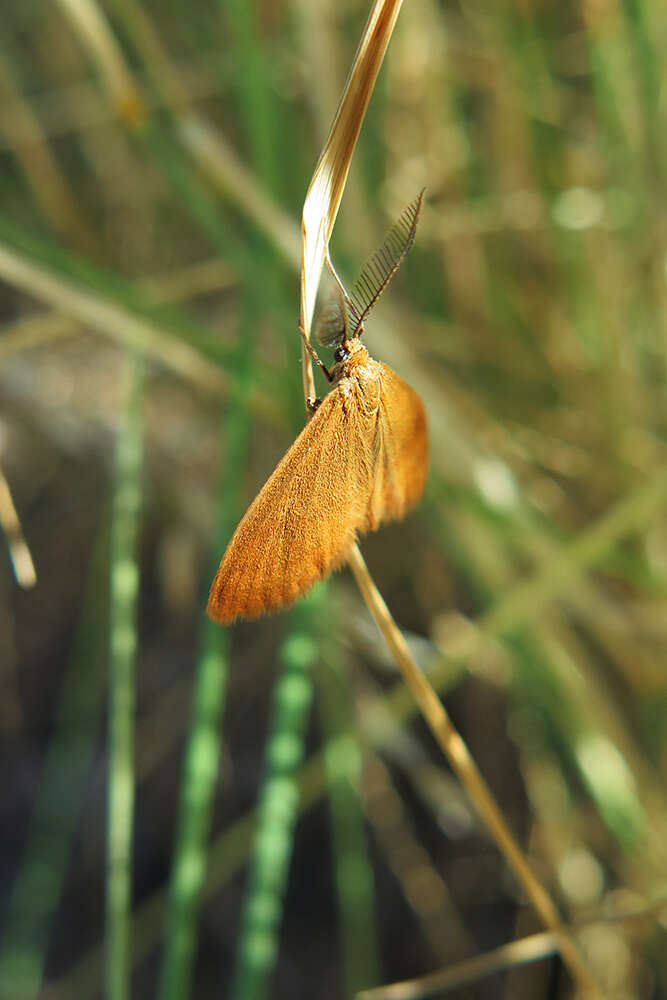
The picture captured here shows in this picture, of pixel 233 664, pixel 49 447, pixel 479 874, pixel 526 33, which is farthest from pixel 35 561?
pixel 526 33

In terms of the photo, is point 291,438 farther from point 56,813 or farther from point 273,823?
point 56,813

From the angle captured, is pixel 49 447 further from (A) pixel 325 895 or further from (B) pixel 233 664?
(A) pixel 325 895

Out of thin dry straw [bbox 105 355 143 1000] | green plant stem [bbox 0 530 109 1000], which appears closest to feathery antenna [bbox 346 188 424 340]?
thin dry straw [bbox 105 355 143 1000]

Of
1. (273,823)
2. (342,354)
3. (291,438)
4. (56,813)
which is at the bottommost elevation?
(56,813)

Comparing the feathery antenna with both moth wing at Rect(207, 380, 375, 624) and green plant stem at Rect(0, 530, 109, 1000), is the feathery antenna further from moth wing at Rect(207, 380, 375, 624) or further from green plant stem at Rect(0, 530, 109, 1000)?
green plant stem at Rect(0, 530, 109, 1000)

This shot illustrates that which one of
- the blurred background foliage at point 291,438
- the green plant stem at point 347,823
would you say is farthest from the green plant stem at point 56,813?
the green plant stem at point 347,823

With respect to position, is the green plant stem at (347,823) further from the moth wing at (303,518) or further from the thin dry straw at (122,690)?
the moth wing at (303,518)

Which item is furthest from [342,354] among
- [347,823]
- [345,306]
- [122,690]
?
[347,823]
